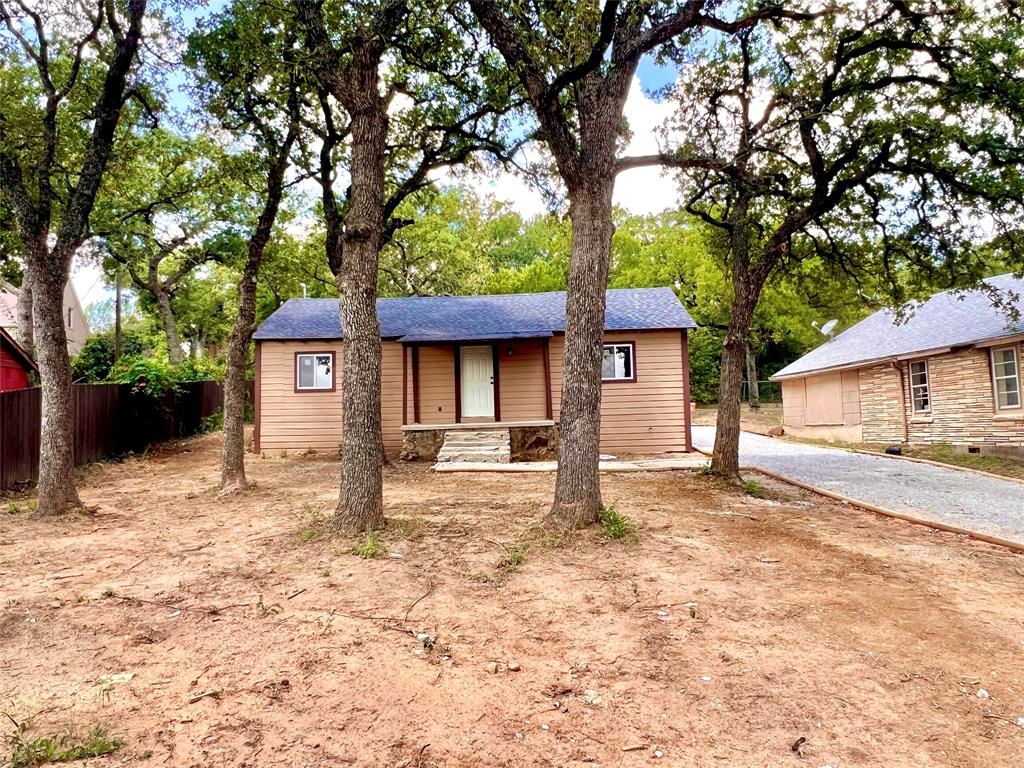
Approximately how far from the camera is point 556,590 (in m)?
3.62

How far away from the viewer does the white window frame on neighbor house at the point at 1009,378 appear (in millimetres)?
10727

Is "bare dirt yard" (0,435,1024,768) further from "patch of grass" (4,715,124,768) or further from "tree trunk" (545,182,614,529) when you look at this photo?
"tree trunk" (545,182,614,529)

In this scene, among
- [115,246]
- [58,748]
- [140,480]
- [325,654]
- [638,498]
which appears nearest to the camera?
[58,748]

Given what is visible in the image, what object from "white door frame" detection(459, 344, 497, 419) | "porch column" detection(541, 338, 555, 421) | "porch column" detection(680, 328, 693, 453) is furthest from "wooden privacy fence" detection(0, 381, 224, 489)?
"porch column" detection(680, 328, 693, 453)

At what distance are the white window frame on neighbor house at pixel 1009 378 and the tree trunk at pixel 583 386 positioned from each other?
11203 millimetres

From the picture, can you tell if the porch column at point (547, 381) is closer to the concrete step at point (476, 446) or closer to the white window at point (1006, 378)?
the concrete step at point (476, 446)

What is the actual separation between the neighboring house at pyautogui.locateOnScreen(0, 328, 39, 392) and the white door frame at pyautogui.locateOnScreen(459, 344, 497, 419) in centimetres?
980

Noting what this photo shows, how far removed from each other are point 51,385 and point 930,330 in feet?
59.7

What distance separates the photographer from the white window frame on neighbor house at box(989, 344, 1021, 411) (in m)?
10.7

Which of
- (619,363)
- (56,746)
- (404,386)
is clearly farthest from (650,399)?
(56,746)

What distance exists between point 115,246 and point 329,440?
36.1 ft

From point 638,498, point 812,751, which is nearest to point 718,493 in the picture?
point 638,498

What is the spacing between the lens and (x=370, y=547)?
4422mm

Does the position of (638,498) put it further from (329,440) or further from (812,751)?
(329,440)
